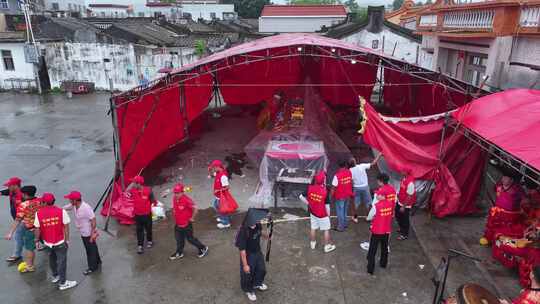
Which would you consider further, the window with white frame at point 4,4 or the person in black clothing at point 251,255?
the window with white frame at point 4,4

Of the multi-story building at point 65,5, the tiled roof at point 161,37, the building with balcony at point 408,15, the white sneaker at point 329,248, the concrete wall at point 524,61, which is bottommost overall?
the white sneaker at point 329,248

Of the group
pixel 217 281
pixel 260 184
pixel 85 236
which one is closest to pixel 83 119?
pixel 260 184

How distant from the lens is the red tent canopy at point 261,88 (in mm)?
9016

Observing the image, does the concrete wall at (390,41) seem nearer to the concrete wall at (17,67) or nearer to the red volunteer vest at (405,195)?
the red volunteer vest at (405,195)

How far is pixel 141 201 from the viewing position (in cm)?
645

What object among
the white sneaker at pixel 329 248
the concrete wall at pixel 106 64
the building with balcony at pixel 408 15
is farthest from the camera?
the building with balcony at pixel 408 15

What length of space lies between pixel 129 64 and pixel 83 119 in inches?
276

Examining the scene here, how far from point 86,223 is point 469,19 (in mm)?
10771

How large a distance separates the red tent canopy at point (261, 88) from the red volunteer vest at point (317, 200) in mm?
4212

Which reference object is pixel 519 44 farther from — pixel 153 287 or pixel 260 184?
pixel 153 287

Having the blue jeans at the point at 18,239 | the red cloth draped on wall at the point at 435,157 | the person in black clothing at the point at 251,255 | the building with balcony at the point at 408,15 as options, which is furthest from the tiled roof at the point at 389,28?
the blue jeans at the point at 18,239

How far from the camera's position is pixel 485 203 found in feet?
28.1

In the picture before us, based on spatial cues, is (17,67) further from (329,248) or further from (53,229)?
(329,248)

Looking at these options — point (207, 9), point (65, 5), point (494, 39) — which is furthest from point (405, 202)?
point (65, 5)
